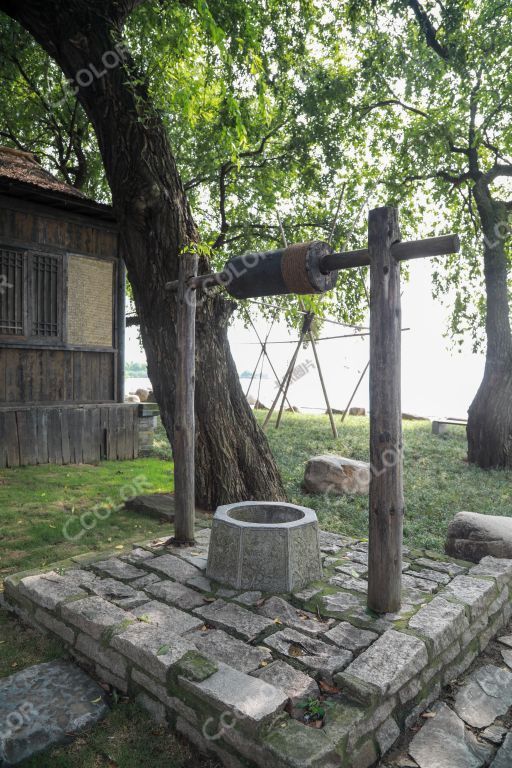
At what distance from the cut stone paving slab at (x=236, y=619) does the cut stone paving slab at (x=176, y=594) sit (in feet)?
0.36

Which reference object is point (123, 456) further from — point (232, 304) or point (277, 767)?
point (277, 767)

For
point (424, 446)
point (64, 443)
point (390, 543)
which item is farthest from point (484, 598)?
point (424, 446)

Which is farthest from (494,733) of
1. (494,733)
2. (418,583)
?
(418,583)

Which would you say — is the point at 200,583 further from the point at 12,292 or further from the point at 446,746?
the point at 12,292

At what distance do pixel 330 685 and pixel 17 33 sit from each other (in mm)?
10812

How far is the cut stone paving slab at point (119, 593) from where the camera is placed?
3.75m

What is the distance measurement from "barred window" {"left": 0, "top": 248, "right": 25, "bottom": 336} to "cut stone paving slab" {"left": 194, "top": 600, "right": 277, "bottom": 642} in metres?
6.41

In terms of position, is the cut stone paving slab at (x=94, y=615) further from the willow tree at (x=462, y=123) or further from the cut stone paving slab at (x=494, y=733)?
the willow tree at (x=462, y=123)

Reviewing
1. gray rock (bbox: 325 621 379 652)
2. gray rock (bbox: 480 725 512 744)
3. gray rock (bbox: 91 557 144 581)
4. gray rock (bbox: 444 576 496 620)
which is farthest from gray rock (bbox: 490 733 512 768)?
gray rock (bbox: 91 557 144 581)

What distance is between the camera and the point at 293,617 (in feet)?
11.8

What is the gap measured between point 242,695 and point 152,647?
69 centimetres

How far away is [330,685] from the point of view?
2883 mm

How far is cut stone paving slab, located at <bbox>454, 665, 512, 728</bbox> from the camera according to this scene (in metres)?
3.01

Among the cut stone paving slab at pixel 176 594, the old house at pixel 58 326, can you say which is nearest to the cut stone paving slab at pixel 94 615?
the cut stone paving slab at pixel 176 594
